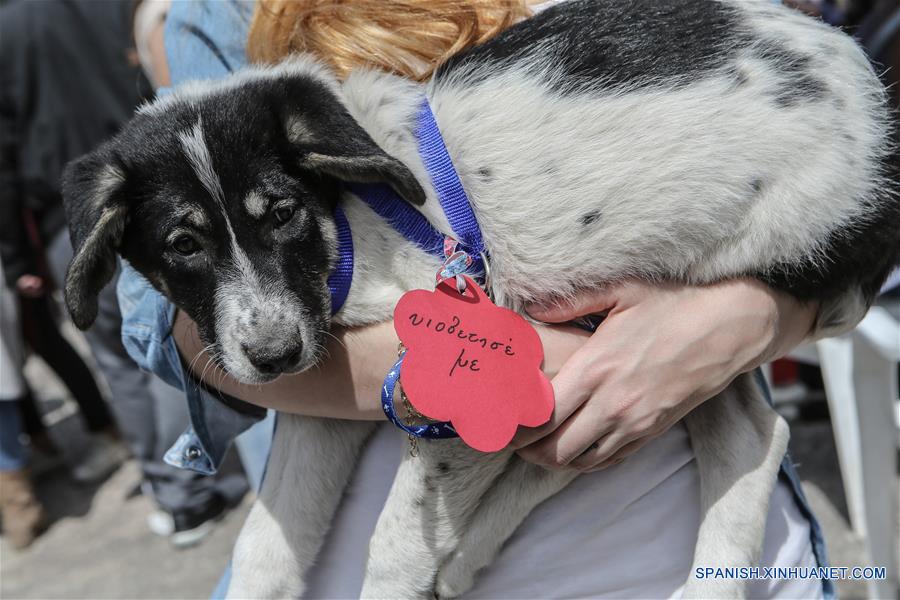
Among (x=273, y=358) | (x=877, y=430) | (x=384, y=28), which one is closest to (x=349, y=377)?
(x=273, y=358)

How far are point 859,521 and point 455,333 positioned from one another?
10.6 ft

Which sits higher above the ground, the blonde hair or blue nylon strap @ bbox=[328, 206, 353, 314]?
the blonde hair

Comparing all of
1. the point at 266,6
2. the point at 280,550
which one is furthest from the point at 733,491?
the point at 266,6

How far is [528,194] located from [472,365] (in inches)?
15.0

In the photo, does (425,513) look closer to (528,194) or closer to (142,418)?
(528,194)

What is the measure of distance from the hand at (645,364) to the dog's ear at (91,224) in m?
0.93

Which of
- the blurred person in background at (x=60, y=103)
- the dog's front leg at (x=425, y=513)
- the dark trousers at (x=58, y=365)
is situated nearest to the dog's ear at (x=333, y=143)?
the dog's front leg at (x=425, y=513)

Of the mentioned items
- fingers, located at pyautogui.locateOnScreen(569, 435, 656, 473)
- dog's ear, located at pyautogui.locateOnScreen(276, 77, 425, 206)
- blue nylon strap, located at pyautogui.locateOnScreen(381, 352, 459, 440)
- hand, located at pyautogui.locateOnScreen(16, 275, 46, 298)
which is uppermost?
dog's ear, located at pyautogui.locateOnScreen(276, 77, 425, 206)

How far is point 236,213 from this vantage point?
1695mm

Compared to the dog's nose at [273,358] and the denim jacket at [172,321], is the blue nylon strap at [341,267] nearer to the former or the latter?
the dog's nose at [273,358]

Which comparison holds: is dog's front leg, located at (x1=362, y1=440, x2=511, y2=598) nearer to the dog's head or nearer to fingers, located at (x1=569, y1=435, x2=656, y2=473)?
fingers, located at (x1=569, y1=435, x2=656, y2=473)

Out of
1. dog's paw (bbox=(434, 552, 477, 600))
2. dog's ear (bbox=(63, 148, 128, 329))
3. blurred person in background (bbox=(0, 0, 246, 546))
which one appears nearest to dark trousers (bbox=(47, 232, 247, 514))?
blurred person in background (bbox=(0, 0, 246, 546))

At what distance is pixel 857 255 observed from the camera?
1.71 meters

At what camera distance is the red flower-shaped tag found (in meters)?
1.48
